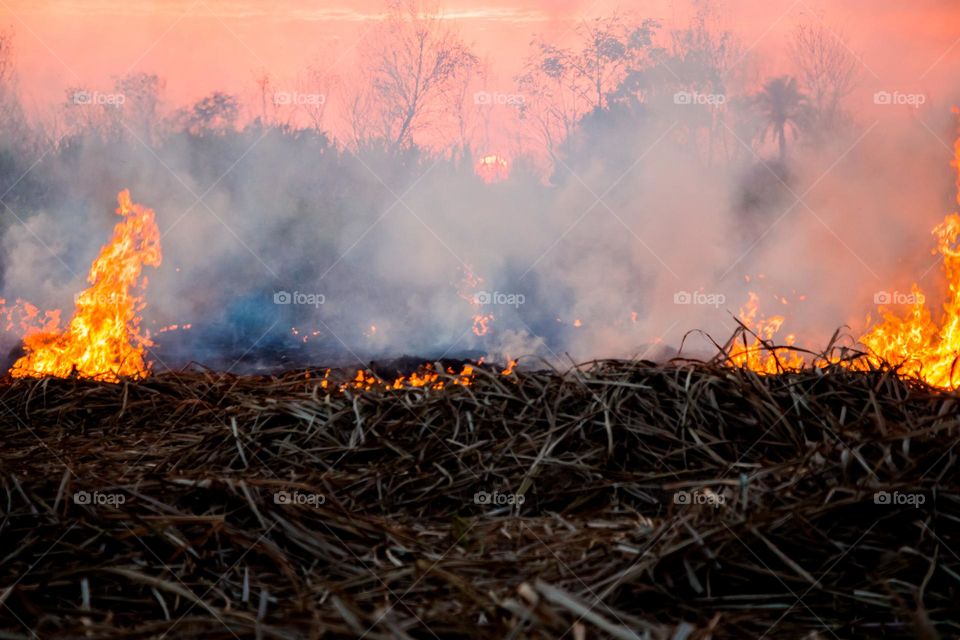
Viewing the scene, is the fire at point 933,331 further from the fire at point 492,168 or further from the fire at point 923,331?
the fire at point 492,168

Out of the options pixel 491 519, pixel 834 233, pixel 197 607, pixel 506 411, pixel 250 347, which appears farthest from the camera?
pixel 834 233

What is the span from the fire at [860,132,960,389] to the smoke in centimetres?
45

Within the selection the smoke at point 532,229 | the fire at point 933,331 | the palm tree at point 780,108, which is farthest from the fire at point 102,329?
the palm tree at point 780,108

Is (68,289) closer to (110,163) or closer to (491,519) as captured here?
(110,163)

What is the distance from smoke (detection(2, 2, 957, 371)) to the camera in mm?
7500

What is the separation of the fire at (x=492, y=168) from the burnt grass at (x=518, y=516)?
5.24 metres

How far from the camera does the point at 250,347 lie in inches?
282

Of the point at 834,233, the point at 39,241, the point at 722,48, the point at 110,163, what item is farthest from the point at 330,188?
the point at 834,233

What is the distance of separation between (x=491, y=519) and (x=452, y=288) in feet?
18.2

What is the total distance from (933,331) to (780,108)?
2.76 metres

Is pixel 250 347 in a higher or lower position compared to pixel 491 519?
lower

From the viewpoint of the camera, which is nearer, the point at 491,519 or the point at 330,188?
the point at 491,519

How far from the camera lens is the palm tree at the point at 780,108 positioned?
26.2 feet

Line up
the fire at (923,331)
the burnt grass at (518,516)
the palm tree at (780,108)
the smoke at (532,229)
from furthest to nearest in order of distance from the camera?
the palm tree at (780,108), the smoke at (532,229), the fire at (923,331), the burnt grass at (518,516)
